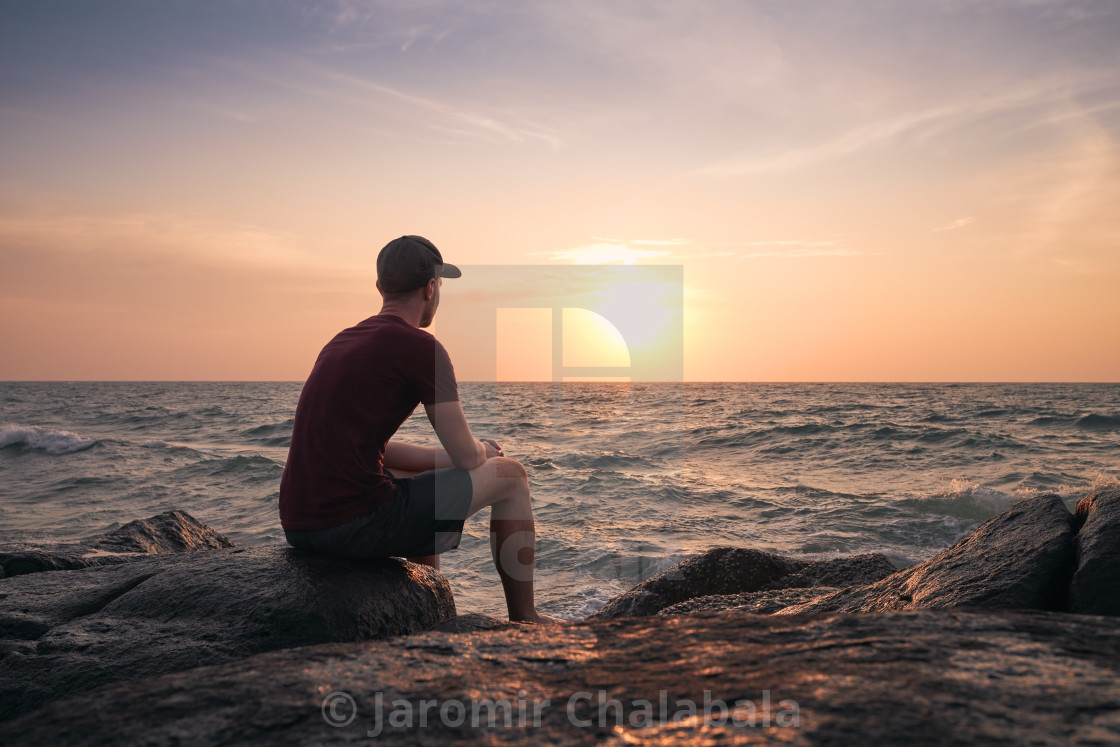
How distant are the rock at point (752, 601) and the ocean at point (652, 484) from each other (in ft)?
6.28

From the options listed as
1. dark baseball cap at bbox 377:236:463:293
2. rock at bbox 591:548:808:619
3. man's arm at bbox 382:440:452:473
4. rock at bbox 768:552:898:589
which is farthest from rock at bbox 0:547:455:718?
rock at bbox 768:552:898:589

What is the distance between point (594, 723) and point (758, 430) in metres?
22.4

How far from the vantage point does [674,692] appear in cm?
142

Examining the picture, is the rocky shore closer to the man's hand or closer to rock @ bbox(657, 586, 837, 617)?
the man's hand

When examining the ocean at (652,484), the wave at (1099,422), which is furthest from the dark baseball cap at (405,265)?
the wave at (1099,422)

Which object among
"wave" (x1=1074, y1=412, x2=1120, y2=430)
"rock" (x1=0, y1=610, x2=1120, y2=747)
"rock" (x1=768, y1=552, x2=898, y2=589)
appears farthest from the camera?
"wave" (x1=1074, y1=412, x2=1120, y2=430)

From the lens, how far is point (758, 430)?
893 inches

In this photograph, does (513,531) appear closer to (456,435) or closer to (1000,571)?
(456,435)

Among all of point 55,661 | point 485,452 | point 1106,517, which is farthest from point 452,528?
point 1106,517

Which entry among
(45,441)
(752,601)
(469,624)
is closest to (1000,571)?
(752,601)

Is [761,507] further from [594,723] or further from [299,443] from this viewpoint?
[594,723]

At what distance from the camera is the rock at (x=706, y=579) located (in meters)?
4.95

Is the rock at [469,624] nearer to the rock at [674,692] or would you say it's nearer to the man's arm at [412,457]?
the man's arm at [412,457]

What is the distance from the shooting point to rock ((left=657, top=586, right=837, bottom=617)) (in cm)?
413
